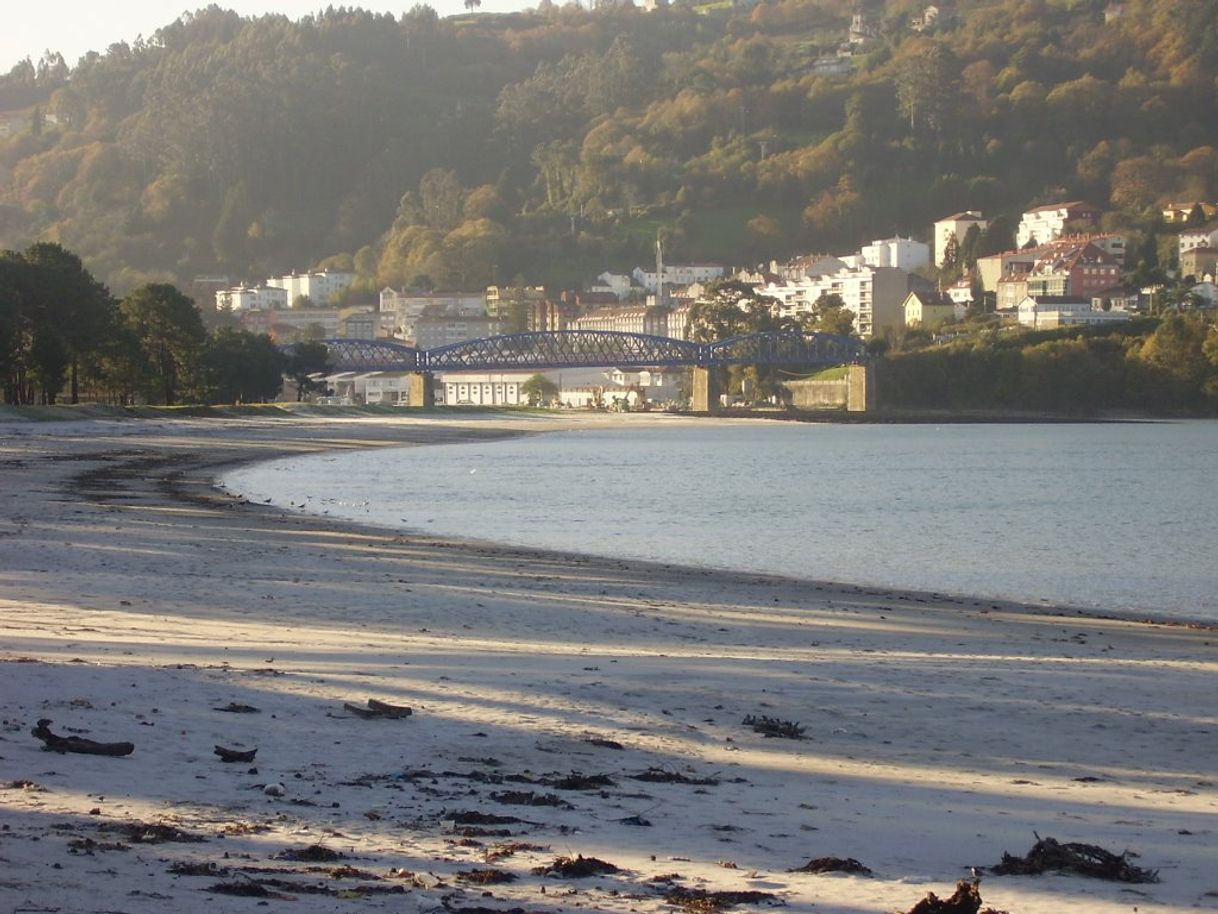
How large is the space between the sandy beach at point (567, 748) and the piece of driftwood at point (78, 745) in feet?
0.23

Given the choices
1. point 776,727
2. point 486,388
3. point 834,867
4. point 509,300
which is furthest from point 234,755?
point 509,300

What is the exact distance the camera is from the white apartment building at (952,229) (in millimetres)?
185875

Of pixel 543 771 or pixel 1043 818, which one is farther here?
pixel 543 771

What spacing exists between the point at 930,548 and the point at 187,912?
21.3 metres

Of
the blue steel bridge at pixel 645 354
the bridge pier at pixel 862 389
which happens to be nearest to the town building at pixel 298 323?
the blue steel bridge at pixel 645 354

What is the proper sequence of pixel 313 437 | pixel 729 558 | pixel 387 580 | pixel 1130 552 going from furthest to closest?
pixel 313 437 < pixel 1130 552 < pixel 729 558 < pixel 387 580

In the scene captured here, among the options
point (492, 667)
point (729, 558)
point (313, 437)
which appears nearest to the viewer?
point (492, 667)

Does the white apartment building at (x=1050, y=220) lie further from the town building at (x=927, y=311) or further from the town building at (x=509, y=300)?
the town building at (x=509, y=300)

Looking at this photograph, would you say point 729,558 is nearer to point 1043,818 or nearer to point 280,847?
point 1043,818

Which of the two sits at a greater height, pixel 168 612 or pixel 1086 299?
pixel 1086 299

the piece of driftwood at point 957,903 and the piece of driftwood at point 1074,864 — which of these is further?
the piece of driftwood at point 1074,864

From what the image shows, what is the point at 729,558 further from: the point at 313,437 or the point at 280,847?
the point at 313,437

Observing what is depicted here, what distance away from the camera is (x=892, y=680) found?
1148 centimetres

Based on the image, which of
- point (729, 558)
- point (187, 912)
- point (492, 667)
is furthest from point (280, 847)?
point (729, 558)
